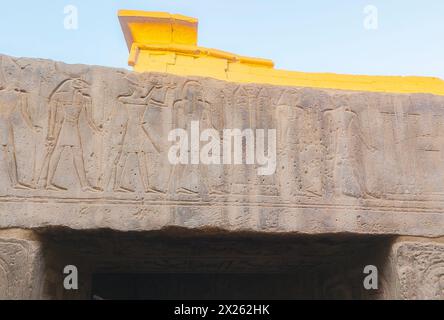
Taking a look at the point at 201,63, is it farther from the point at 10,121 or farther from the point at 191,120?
the point at 10,121

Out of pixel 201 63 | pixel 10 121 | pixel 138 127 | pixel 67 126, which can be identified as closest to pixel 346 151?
pixel 138 127

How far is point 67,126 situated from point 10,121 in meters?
0.32

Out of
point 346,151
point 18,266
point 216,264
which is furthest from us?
point 216,264

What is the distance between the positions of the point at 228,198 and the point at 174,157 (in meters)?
0.40

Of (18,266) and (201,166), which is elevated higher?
(201,166)

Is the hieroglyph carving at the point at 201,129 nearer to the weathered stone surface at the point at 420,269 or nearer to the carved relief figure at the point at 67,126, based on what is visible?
the carved relief figure at the point at 67,126

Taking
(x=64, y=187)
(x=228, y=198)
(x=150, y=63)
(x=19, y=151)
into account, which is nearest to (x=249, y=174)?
(x=228, y=198)

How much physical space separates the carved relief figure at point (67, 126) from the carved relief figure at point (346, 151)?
1.42 metres

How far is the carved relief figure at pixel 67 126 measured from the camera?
288 cm

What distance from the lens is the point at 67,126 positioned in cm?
295

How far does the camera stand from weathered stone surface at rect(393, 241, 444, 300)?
120 inches

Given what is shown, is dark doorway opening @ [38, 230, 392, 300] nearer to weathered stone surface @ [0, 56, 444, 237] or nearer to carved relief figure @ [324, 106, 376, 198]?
weathered stone surface @ [0, 56, 444, 237]

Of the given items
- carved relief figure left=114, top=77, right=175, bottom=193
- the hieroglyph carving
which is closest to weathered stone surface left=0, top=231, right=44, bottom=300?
the hieroglyph carving
